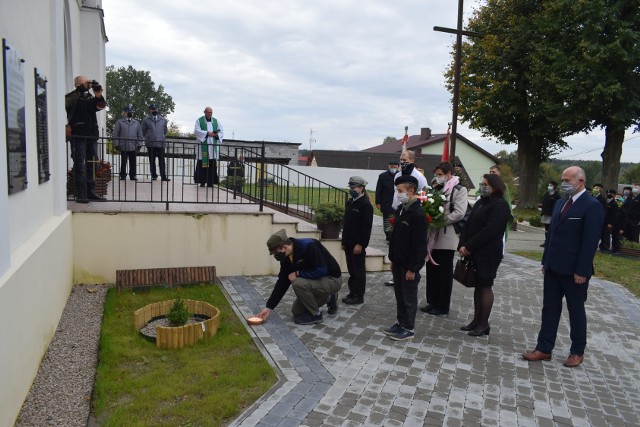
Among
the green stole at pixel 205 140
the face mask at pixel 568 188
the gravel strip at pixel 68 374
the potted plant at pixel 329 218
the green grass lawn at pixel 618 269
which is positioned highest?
the green stole at pixel 205 140

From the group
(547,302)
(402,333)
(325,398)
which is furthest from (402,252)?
(325,398)

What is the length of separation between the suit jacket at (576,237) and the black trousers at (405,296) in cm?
138

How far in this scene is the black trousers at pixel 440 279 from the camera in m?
6.05

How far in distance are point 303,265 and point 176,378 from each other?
1973 mm

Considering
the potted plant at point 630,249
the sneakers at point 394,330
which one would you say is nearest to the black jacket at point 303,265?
the sneakers at point 394,330

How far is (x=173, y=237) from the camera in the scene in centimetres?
716

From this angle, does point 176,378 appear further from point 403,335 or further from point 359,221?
point 359,221

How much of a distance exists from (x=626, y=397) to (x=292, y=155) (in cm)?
2909

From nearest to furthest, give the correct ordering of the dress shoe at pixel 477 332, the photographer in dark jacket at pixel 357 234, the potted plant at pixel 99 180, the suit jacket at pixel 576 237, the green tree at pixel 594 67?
the suit jacket at pixel 576 237 < the dress shoe at pixel 477 332 < the photographer in dark jacket at pixel 357 234 < the potted plant at pixel 99 180 < the green tree at pixel 594 67

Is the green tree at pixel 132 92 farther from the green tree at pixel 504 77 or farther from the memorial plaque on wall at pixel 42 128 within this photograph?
the memorial plaque on wall at pixel 42 128

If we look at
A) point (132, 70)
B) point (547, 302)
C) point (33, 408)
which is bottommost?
point (33, 408)

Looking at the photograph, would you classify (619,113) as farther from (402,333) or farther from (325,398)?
(325,398)

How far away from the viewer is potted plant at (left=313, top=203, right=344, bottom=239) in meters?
7.95

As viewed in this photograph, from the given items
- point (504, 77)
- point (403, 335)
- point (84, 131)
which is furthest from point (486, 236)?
point (504, 77)
